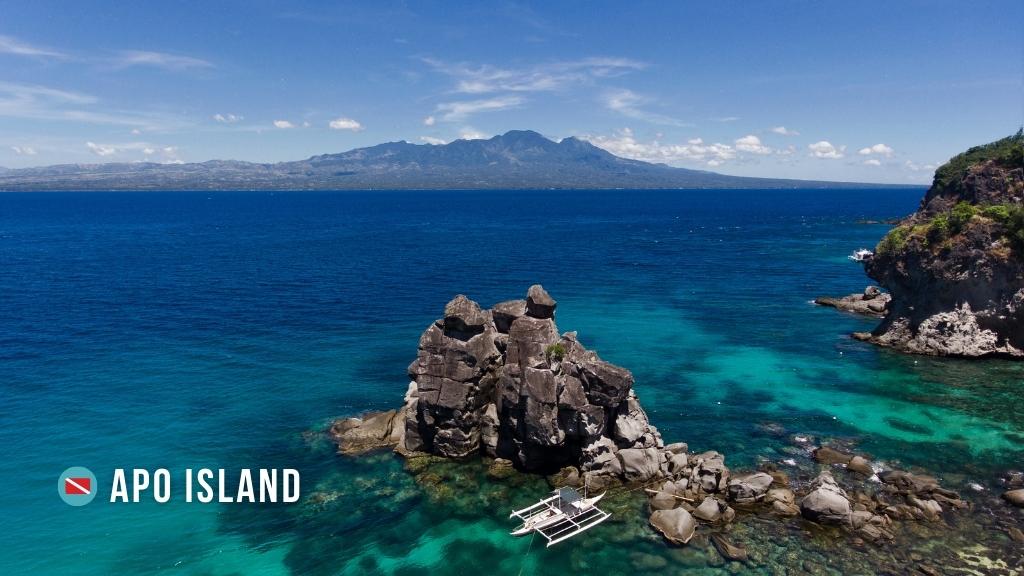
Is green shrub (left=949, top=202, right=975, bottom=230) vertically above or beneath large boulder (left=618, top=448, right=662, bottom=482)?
above

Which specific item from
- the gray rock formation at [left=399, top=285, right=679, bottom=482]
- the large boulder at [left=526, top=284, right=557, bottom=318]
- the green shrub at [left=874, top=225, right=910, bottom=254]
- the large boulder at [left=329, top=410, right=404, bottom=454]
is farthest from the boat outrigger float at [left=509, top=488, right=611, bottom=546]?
the green shrub at [left=874, top=225, right=910, bottom=254]

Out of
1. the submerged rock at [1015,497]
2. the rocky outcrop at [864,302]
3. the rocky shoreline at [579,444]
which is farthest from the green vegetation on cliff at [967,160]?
the rocky shoreline at [579,444]

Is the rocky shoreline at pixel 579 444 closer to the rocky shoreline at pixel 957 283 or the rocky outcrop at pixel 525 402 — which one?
the rocky outcrop at pixel 525 402

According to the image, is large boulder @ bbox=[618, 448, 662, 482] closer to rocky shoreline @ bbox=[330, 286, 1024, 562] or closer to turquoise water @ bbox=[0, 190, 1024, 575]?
rocky shoreline @ bbox=[330, 286, 1024, 562]

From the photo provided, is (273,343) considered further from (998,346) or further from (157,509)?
(998,346)

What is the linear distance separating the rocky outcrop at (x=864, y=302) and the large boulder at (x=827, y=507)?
60.0 m

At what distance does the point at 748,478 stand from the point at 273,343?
56.4 metres

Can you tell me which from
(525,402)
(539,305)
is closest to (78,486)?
(525,402)

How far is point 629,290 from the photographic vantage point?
10500 cm

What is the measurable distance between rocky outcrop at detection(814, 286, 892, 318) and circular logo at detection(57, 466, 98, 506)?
9506 cm

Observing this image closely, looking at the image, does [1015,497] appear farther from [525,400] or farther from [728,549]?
[525,400]

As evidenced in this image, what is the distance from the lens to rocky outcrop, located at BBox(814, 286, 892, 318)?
288ft

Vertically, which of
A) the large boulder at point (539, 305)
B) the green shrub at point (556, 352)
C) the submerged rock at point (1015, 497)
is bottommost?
the submerged rock at point (1015, 497)

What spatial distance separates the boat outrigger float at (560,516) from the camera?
36.7 m
